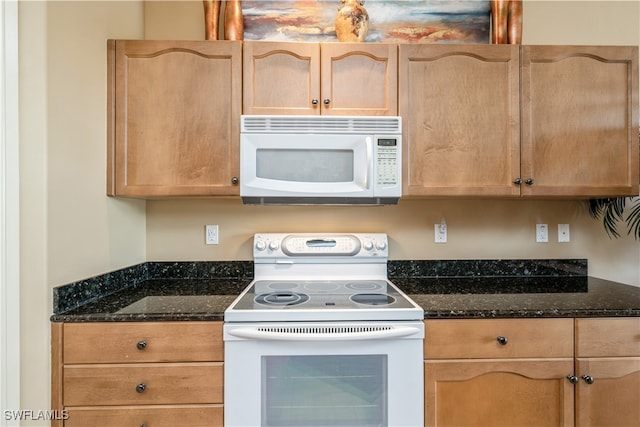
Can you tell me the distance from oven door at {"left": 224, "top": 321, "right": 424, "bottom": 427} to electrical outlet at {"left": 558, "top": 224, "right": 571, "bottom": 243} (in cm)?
129

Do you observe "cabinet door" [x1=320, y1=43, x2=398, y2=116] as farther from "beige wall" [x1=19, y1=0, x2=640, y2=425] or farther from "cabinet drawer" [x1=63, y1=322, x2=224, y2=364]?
"cabinet drawer" [x1=63, y1=322, x2=224, y2=364]

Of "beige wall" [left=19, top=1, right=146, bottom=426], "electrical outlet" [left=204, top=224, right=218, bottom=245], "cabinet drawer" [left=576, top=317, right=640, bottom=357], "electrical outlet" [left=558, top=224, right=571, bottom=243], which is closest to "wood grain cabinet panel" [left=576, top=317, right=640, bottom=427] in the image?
"cabinet drawer" [left=576, top=317, right=640, bottom=357]

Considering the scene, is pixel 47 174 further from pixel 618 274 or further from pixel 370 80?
pixel 618 274

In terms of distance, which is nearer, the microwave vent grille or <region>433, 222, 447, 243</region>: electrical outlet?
the microwave vent grille

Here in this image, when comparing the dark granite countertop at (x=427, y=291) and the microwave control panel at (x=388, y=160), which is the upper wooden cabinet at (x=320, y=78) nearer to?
the microwave control panel at (x=388, y=160)

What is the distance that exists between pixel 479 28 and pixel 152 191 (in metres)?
1.99

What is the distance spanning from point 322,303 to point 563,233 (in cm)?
158

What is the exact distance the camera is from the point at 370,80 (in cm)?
167

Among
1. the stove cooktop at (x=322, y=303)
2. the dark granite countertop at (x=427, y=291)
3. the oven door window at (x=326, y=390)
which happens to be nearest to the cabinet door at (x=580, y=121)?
the dark granite countertop at (x=427, y=291)

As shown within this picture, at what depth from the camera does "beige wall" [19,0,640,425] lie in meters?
1.24

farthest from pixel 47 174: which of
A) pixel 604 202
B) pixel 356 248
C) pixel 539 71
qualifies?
pixel 604 202

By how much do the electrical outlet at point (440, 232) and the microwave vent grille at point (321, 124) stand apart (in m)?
0.69

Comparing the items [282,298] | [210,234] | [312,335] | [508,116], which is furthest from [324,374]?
[508,116]

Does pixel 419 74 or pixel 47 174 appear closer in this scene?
pixel 47 174
